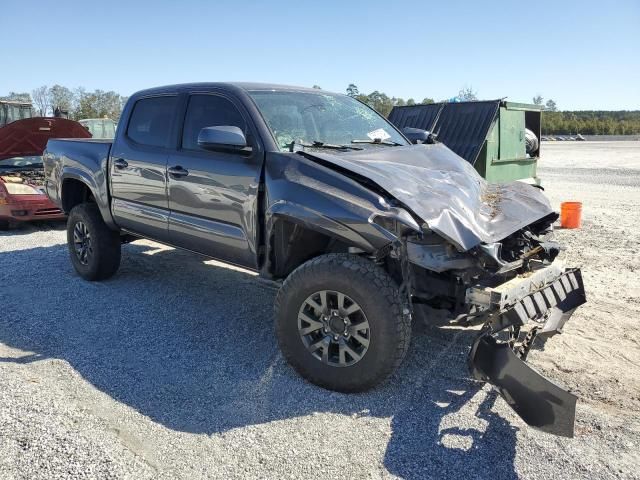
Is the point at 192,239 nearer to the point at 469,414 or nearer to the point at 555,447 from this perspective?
the point at 469,414

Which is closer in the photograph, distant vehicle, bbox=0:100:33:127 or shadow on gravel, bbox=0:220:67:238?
shadow on gravel, bbox=0:220:67:238

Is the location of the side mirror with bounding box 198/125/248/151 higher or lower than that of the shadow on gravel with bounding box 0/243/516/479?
higher

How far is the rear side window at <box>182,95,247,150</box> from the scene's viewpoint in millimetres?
4281

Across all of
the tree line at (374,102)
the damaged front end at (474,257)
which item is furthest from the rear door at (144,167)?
the tree line at (374,102)

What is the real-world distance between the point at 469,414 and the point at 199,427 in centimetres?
163

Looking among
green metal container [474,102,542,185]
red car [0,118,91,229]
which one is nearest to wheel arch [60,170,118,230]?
red car [0,118,91,229]

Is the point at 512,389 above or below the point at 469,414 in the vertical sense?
above

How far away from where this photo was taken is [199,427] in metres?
3.12

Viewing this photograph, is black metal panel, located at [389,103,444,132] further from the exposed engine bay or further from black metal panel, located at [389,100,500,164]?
the exposed engine bay

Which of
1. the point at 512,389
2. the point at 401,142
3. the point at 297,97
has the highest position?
the point at 297,97

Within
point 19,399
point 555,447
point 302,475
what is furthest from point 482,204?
point 19,399

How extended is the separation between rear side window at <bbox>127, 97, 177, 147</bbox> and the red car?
4237 mm

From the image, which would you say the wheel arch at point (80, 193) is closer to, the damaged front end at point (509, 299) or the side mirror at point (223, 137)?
the side mirror at point (223, 137)

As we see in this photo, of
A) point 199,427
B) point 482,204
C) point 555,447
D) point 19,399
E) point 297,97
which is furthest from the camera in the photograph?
point 297,97
